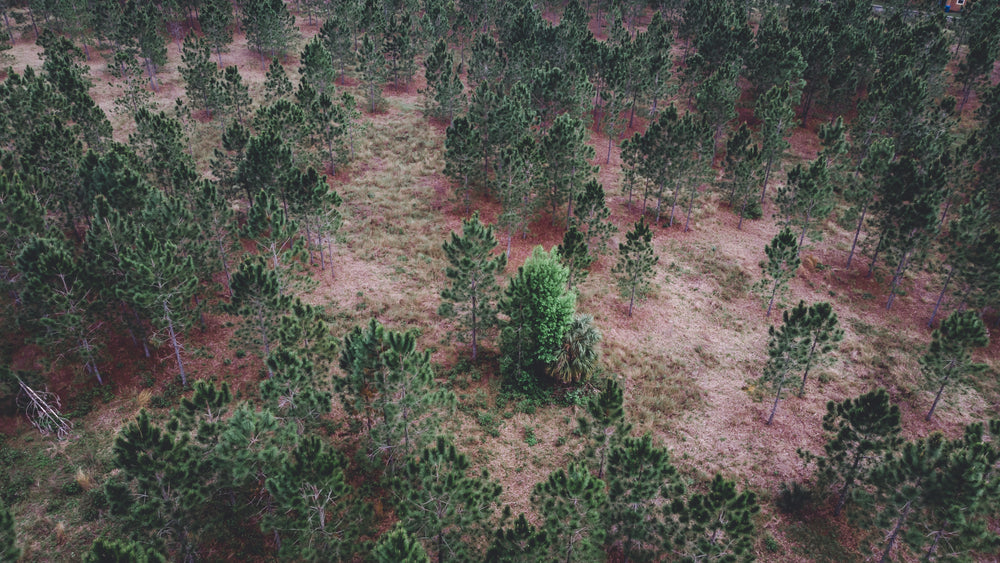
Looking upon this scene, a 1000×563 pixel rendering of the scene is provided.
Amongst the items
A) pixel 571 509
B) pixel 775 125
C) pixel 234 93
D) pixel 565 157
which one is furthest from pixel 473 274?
pixel 234 93

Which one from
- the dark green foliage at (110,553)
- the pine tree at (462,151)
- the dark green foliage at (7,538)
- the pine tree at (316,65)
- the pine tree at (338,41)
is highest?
the pine tree at (338,41)

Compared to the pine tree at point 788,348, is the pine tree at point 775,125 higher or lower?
higher

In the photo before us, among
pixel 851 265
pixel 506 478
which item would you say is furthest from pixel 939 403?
pixel 506 478

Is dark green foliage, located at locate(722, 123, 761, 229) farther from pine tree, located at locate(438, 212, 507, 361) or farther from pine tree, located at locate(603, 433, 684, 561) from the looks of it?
pine tree, located at locate(603, 433, 684, 561)

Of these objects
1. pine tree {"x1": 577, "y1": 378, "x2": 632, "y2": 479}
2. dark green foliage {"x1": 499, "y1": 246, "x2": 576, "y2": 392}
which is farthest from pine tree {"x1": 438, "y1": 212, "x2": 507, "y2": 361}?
pine tree {"x1": 577, "y1": 378, "x2": 632, "y2": 479}

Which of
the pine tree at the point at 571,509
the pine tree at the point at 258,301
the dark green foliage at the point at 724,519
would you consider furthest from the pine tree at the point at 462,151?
the dark green foliage at the point at 724,519

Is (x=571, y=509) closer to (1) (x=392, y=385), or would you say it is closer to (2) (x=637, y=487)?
(2) (x=637, y=487)

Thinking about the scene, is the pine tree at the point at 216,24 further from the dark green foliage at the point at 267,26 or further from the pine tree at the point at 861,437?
the pine tree at the point at 861,437
